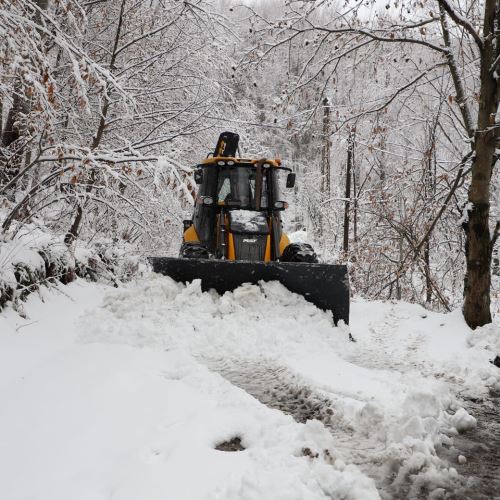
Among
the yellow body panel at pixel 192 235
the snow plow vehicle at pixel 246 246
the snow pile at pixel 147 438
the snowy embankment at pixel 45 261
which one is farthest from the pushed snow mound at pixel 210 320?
the yellow body panel at pixel 192 235

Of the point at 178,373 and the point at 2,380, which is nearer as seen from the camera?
the point at 2,380

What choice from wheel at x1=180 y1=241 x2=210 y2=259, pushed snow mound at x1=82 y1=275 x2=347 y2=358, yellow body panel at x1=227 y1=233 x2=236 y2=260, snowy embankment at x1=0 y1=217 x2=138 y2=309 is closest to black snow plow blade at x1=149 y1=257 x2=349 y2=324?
pushed snow mound at x1=82 y1=275 x2=347 y2=358

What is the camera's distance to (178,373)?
3736 millimetres

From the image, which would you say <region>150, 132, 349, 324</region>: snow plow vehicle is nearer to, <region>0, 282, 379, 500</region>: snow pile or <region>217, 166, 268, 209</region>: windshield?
<region>217, 166, 268, 209</region>: windshield

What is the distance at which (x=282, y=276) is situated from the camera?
18.3 ft

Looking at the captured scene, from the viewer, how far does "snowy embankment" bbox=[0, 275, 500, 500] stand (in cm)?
228

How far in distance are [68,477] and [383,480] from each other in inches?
59.7

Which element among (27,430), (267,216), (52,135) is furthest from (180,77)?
(27,430)

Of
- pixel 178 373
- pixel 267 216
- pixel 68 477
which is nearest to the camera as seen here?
pixel 68 477

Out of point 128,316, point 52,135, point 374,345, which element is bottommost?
point 374,345

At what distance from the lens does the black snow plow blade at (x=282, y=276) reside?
5.50 metres

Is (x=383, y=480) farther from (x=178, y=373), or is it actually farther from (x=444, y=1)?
(x=444, y=1)

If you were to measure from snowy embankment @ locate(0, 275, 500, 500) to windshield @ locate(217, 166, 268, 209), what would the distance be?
1.91 metres

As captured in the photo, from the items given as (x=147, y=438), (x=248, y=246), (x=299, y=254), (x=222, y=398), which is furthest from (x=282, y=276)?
(x=147, y=438)
